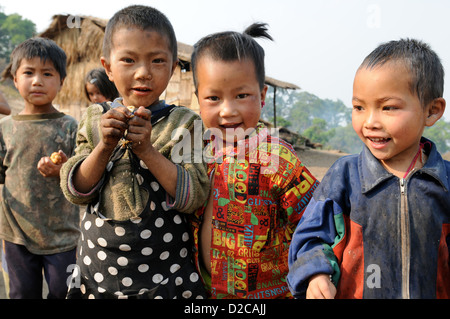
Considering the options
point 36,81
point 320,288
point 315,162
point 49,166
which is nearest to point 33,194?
point 49,166

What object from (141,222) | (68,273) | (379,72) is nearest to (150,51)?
(141,222)

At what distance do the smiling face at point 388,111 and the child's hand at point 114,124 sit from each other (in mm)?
857

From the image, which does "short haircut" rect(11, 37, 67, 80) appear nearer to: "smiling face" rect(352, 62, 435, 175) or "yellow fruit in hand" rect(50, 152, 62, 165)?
"yellow fruit in hand" rect(50, 152, 62, 165)

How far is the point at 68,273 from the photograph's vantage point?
2588 mm

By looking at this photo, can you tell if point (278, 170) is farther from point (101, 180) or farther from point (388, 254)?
point (101, 180)

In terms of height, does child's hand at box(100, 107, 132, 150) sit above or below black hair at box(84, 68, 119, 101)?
below

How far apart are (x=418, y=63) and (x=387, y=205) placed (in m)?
0.51

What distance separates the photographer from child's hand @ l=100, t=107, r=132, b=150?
1.40 metres

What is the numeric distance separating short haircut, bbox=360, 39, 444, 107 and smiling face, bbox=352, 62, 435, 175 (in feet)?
0.07

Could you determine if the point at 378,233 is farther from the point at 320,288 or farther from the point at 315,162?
the point at 315,162

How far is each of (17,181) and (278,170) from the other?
1.88m

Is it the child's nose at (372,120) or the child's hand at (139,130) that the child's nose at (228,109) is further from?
the child's nose at (372,120)

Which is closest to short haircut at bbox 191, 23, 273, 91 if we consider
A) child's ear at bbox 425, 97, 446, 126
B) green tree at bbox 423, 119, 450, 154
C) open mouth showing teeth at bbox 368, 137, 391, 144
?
open mouth showing teeth at bbox 368, 137, 391, 144

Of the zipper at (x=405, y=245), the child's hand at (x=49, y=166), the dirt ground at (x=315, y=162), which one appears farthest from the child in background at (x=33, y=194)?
the dirt ground at (x=315, y=162)
